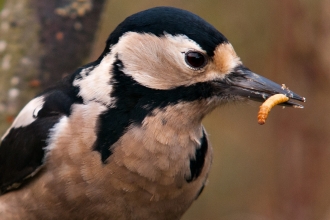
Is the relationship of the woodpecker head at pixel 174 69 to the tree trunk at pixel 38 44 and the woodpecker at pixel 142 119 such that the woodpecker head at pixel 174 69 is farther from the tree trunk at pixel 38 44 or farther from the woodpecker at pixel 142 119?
the tree trunk at pixel 38 44

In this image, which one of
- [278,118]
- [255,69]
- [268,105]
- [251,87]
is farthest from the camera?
[255,69]

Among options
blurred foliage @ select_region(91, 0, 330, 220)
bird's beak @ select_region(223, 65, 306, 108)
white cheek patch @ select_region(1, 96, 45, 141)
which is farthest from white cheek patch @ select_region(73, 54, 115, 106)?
blurred foliage @ select_region(91, 0, 330, 220)

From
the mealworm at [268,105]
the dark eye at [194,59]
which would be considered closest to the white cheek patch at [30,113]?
the dark eye at [194,59]

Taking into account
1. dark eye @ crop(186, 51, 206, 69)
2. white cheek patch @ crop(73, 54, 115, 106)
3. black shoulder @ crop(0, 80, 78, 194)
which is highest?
dark eye @ crop(186, 51, 206, 69)

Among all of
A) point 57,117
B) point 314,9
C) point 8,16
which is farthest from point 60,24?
point 314,9

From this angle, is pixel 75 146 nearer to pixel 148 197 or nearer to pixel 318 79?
pixel 148 197

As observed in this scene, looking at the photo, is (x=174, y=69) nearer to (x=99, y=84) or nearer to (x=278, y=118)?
(x=99, y=84)

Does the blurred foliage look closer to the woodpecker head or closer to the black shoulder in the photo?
the black shoulder

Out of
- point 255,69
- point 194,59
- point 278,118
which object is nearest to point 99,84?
point 194,59
